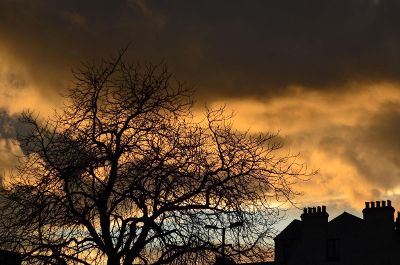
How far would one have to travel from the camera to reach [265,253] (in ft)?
68.7

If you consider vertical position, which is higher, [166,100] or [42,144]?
[166,100]

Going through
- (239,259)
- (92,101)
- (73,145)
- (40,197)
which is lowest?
(239,259)

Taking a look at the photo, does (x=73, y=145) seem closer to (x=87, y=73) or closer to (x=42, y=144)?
(x=42, y=144)

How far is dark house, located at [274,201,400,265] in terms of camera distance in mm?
49866

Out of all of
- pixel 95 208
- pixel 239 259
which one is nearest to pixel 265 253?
pixel 239 259

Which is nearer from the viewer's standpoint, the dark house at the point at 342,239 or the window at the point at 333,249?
the dark house at the point at 342,239

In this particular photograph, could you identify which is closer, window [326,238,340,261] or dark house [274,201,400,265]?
dark house [274,201,400,265]

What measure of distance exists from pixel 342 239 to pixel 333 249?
3.83 ft

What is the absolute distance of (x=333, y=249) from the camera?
52719 mm

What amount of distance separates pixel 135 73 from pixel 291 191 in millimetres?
5955

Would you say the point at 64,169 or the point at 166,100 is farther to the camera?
the point at 166,100

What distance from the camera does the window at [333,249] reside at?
172 feet

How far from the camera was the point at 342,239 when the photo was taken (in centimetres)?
5212

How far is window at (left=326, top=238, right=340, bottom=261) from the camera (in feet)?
172
